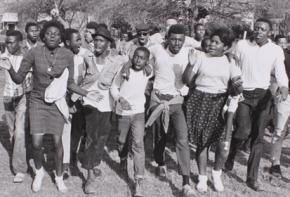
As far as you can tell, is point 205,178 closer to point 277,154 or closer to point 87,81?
point 277,154

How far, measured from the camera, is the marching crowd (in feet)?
17.5

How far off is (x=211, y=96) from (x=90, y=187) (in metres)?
1.81

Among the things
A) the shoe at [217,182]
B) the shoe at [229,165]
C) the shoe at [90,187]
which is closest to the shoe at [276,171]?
the shoe at [229,165]

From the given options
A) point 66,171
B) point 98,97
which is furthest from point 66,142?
point 98,97

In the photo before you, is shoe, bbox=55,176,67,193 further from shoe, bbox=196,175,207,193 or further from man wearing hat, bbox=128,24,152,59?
man wearing hat, bbox=128,24,152,59

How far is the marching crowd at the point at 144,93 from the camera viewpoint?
533 cm

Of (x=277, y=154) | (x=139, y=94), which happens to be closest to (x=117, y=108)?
(x=139, y=94)

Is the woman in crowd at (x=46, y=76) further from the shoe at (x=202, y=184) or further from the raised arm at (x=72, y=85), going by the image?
the shoe at (x=202, y=184)

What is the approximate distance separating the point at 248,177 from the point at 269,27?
1.91 m

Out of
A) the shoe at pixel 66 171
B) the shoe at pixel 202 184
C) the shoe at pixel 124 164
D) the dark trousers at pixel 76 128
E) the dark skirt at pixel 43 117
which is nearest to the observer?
the dark skirt at pixel 43 117

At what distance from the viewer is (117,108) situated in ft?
17.9

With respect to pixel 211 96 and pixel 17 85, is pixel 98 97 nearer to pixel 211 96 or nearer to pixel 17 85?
pixel 17 85

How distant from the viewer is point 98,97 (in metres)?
5.50

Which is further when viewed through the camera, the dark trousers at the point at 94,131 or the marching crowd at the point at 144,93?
the dark trousers at the point at 94,131
